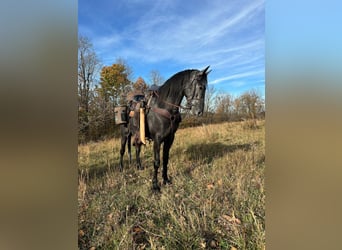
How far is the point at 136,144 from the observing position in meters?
2.86

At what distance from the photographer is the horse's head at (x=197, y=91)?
2118mm

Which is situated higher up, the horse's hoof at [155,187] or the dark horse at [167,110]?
the dark horse at [167,110]

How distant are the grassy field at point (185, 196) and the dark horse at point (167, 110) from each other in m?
0.24

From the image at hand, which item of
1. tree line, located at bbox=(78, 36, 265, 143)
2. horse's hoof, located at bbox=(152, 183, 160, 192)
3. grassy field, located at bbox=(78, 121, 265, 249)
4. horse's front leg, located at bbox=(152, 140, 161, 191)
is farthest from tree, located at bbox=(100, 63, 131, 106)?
horse's hoof, located at bbox=(152, 183, 160, 192)

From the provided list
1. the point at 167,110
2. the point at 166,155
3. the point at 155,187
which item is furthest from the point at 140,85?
the point at 155,187

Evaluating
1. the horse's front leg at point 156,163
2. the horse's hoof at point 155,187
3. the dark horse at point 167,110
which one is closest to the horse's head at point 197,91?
the dark horse at point 167,110

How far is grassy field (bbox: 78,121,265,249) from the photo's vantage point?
166 centimetres

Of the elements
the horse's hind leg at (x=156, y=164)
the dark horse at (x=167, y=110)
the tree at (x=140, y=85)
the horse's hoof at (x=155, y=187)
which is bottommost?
the horse's hoof at (x=155, y=187)

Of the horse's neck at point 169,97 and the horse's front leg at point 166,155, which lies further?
the horse's front leg at point 166,155

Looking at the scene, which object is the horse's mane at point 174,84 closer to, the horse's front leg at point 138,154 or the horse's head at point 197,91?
the horse's head at point 197,91

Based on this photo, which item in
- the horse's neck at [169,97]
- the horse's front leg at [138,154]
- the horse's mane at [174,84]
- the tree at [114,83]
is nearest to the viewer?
the tree at [114,83]
